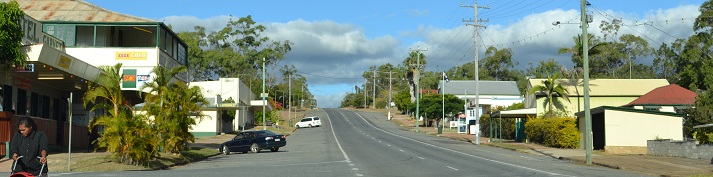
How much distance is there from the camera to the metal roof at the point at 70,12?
1430 inches

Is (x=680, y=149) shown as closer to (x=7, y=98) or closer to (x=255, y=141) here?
(x=255, y=141)

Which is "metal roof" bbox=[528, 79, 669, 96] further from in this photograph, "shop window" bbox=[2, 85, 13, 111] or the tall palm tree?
"shop window" bbox=[2, 85, 13, 111]

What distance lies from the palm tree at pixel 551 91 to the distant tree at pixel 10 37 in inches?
1592

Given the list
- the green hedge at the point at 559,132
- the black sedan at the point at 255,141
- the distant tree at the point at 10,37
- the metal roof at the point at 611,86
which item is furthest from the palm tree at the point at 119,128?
the metal roof at the point at 611,86

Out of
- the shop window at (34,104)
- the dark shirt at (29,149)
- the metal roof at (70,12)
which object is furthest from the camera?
the metal roof at (70,12)

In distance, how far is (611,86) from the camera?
6300 cm

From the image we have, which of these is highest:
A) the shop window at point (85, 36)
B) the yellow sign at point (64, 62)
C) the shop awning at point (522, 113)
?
the shop window at point (85, 36)

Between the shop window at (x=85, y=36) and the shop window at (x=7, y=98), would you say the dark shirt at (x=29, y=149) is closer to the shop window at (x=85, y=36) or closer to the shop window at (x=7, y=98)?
the shop window at (x=7, y=98)

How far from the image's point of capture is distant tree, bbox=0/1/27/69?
979 inches

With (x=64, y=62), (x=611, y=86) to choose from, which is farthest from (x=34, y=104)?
(x=611, y=86)

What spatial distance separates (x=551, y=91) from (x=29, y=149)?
51.4 metres

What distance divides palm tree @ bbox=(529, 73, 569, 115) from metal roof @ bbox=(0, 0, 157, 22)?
3278 centimetres

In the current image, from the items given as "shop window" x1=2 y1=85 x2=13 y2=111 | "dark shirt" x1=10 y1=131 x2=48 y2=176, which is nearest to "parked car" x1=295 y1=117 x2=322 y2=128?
"shop window" x1=2 y1=85 x2=13 y2=111

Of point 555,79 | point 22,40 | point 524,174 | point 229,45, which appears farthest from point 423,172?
point 229,45
